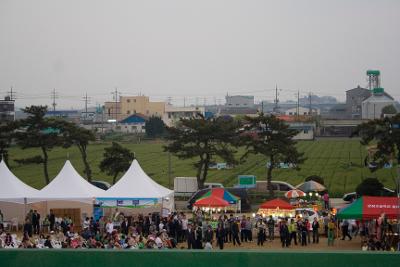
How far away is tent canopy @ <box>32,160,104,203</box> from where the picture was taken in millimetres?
24234

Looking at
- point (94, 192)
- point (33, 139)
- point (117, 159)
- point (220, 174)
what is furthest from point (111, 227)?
point (220, 174)

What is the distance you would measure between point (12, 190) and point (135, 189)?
4.67m

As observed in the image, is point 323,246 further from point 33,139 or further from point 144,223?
point 33,139

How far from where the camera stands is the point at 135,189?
24.5 meters

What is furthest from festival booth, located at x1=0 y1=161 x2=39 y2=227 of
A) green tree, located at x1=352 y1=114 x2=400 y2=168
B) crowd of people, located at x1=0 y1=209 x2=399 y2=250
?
green tree, located at x1=352 y1=114 x2=400 y2=168

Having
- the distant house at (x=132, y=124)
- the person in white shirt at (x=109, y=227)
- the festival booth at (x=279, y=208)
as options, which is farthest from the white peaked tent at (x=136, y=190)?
the distant house at (x=132, y=124)

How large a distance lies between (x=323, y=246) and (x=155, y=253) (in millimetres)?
14357

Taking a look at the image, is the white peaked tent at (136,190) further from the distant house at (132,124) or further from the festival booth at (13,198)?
the distant house at (132,124)

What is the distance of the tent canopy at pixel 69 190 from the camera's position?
24234mm

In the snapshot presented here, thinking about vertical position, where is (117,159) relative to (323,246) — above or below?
above

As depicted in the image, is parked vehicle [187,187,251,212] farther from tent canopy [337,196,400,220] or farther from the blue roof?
the blue roof

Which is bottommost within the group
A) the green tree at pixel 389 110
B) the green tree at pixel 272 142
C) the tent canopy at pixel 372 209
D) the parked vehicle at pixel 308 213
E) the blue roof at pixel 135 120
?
the parked vehicle at pixel 308 213

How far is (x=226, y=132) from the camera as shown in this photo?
35.2 metres

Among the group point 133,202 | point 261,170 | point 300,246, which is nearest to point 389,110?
point 261,170
